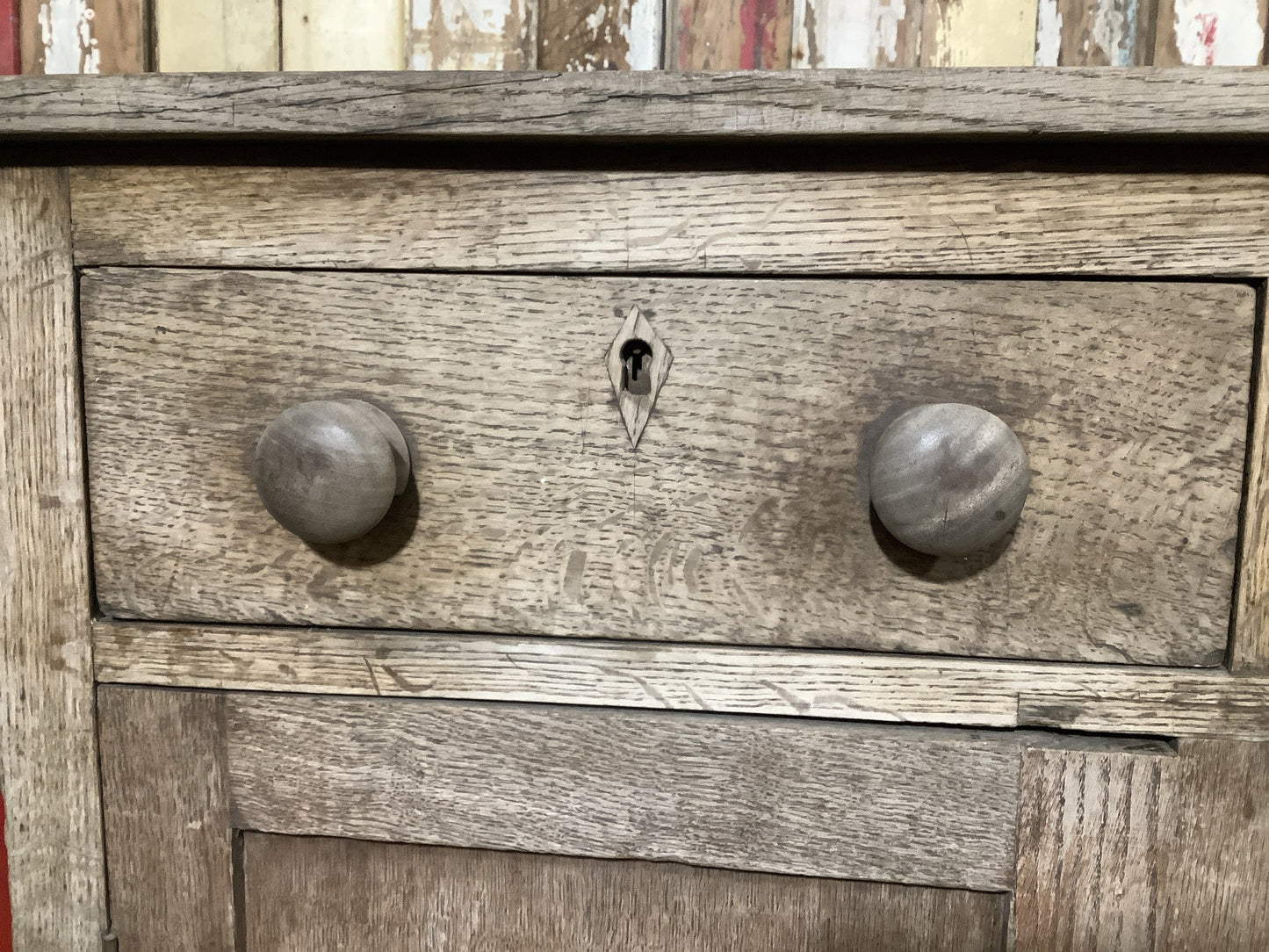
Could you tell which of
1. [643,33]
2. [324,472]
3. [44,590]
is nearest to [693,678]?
[324,472]

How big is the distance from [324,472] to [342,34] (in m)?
0.39

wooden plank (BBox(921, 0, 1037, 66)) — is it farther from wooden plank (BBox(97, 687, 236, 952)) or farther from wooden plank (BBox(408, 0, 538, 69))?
wooden plank (BBox(97, 687, 236, 952))

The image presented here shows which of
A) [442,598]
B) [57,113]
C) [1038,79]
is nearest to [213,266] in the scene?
[57,113]

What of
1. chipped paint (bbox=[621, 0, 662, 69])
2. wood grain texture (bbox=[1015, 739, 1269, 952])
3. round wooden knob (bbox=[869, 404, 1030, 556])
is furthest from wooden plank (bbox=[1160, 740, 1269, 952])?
chipped paint (bbox=[621, 0, 662, 69])

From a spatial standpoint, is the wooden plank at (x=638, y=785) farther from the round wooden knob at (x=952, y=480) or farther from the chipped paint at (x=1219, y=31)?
the chipped paint at (x=1219, y=31)

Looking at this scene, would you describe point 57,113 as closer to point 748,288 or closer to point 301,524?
point 301,524

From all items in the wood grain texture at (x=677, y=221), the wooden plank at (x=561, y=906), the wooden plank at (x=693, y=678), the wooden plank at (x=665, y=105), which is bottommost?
the wooden plank at (x=561, y=906)

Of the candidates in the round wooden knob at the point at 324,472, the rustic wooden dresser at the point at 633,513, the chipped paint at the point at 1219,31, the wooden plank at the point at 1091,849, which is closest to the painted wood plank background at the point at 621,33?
the chipped paint at the point at 1219,31

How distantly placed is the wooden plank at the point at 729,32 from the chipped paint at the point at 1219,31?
0.26m

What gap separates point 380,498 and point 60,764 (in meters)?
0.24

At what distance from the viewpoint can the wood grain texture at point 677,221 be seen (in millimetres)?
353

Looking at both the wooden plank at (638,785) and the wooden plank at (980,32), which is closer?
the wooden plank at (638,785)

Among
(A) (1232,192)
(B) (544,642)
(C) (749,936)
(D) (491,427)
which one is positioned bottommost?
(C) (749,936)

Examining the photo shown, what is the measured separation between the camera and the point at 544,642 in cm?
39
